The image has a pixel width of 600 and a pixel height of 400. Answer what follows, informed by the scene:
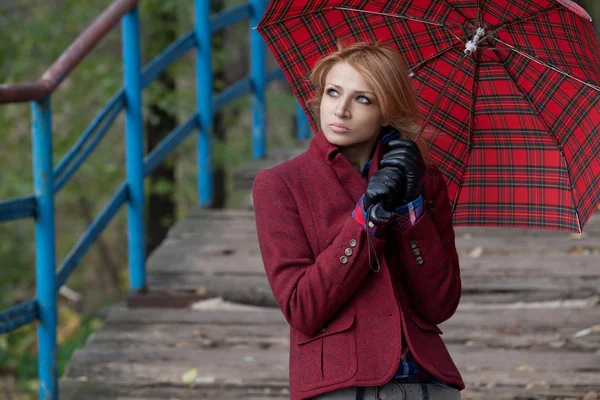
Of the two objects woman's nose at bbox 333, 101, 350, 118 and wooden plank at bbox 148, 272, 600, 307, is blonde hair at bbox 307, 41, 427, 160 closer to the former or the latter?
woman's nose at bbox 333, 101, 350, 118

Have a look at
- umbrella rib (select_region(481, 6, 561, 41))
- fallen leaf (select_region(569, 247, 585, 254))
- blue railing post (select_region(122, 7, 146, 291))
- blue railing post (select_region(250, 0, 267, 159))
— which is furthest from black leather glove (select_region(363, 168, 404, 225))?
blue railing post (select_region(250, 0, 267, 159))

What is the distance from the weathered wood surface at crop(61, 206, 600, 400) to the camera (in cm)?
375

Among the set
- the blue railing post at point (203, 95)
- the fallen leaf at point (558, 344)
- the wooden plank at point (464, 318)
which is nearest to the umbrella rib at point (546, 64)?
the fallen leaf at point (558, 344)

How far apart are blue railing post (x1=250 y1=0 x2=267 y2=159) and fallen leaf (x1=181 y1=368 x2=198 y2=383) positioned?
3.18 metres

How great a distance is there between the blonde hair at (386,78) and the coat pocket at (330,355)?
51 centimetres

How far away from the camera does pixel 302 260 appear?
220cm

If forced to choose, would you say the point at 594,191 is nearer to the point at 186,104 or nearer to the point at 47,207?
the point at 47,207

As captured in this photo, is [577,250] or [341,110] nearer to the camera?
[341,110]

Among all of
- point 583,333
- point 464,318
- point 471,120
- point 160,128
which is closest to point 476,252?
point 464,318

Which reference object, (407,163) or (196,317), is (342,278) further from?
(196,317)

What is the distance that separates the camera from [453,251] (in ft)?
7.77

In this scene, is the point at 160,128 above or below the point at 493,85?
above

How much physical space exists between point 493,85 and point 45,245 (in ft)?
6.77

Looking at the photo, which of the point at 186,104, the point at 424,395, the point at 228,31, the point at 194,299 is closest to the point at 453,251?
the point at 424,395
